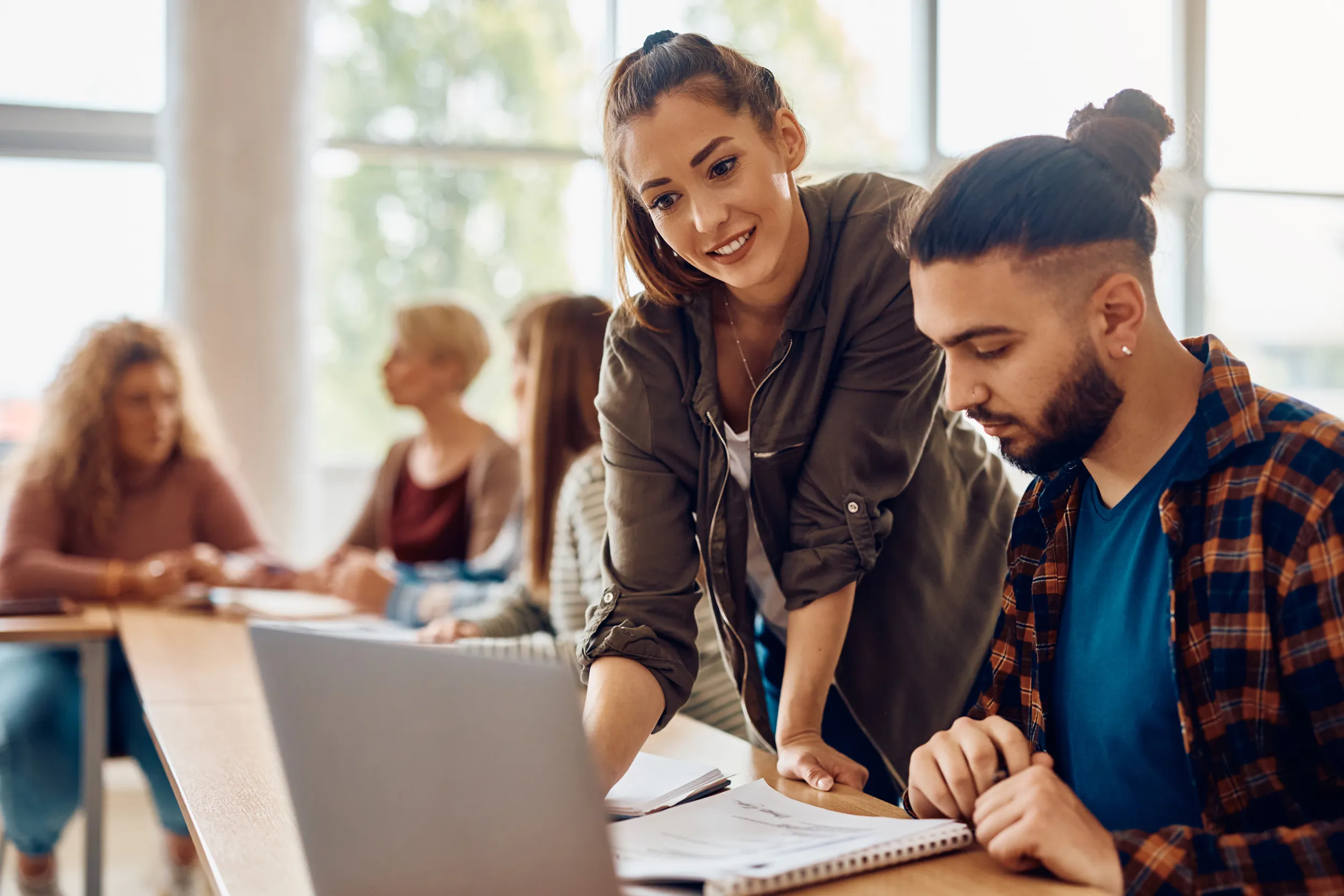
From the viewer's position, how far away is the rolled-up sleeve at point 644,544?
46.8 inches

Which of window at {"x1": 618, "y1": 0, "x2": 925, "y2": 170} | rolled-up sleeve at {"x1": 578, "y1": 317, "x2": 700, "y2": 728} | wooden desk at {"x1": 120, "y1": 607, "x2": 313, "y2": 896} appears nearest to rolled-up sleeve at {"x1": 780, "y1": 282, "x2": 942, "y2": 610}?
rolled-up sleeve at {"x1": 578, "y1": 317, "x2": 700, "y2": 728}

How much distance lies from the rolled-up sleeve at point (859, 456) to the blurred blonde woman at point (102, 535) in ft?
5.79

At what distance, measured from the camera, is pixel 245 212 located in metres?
3.69

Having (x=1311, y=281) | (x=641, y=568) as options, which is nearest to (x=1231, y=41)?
(x=1311, y=281)

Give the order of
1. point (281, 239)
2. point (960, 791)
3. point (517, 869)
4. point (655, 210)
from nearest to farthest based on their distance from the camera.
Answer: point (517, 869) < point (960, 791) < point (655, 210) < point (281, 239)

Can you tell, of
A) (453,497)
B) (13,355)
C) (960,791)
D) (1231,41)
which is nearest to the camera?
(960,791)

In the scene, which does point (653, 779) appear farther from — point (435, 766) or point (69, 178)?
point (69, 178)

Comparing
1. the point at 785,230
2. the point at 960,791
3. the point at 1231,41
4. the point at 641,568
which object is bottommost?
the point at 960,791

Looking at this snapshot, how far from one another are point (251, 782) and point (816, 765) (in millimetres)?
553

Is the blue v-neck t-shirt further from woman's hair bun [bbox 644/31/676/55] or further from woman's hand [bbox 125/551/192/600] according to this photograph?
woman's hand [bbox 125/551/192/600]

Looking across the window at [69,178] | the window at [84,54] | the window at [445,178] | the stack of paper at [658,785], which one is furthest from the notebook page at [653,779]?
the window at [84,54]

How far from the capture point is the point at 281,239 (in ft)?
12.3

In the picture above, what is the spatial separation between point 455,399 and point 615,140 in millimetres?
2108

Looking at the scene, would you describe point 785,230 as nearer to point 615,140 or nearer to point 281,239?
point 615,140
